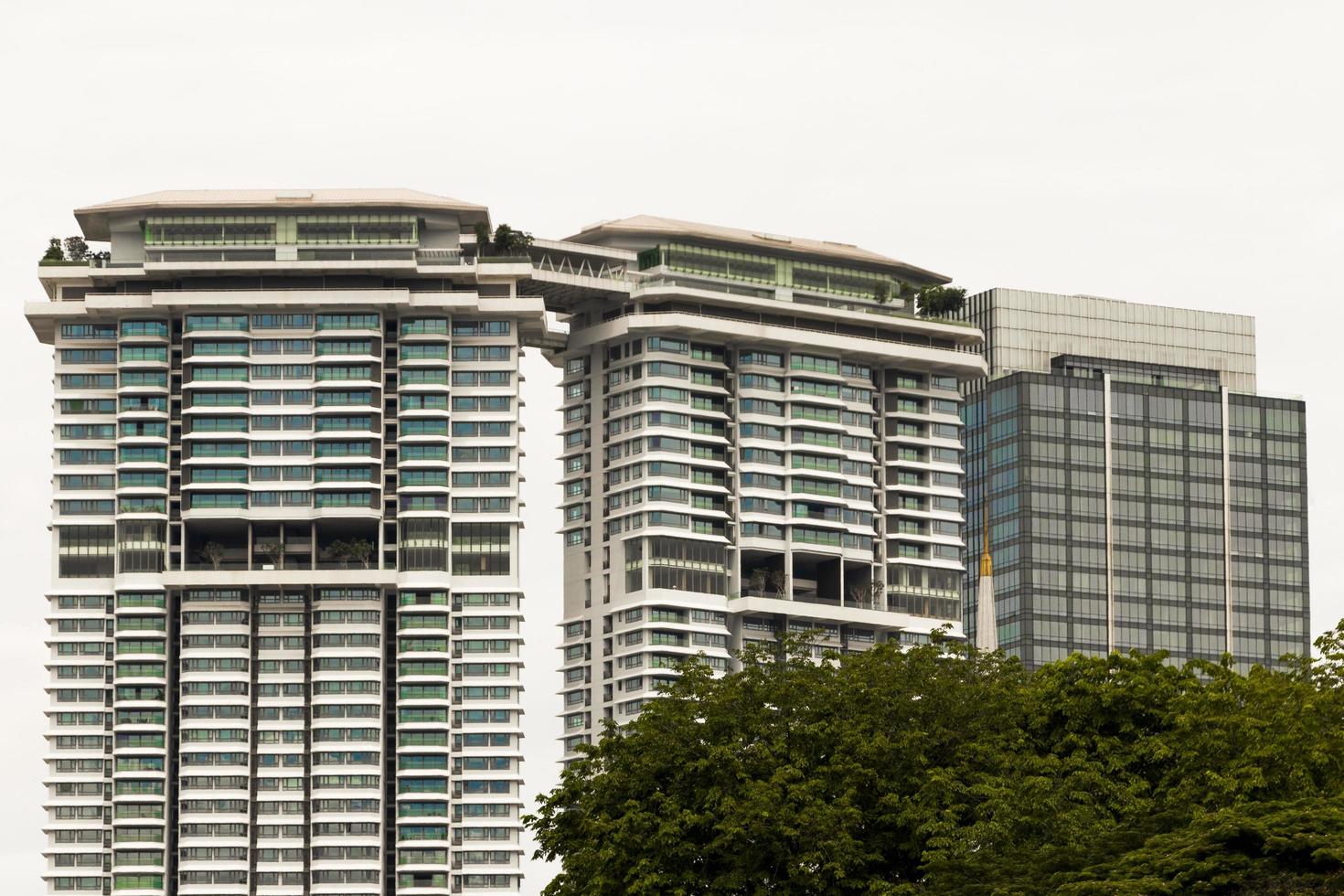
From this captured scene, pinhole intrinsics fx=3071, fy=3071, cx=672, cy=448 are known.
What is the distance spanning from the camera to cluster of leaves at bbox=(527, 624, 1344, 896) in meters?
135

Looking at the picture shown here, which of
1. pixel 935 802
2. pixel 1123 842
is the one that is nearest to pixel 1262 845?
pixel 1123 842

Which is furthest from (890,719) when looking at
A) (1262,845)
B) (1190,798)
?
(1262,845)

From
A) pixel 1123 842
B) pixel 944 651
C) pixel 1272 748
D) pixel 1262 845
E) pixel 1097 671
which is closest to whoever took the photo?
pixel 1262 845

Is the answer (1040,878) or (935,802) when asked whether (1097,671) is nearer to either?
(935,802)

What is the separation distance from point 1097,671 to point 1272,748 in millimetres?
13769

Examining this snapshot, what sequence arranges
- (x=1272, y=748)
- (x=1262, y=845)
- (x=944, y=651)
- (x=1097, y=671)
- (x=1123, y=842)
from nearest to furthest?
1. (x=1262, y=845)
2. (x=1123, y=842)
3. (x=1272, y=748)
4. (x=1097, y=671)
5. (x=944, y=651)

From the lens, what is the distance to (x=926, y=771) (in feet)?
474

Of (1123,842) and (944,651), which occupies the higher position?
(944,651)

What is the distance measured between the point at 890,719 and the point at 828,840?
10.1 metres

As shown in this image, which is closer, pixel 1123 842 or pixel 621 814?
pixel 1123 842

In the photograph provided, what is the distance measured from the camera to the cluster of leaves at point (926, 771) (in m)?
135

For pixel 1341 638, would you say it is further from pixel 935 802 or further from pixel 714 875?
pixel 714 875

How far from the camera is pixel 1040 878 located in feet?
417

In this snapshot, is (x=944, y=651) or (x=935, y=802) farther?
(x=944, y=651)
